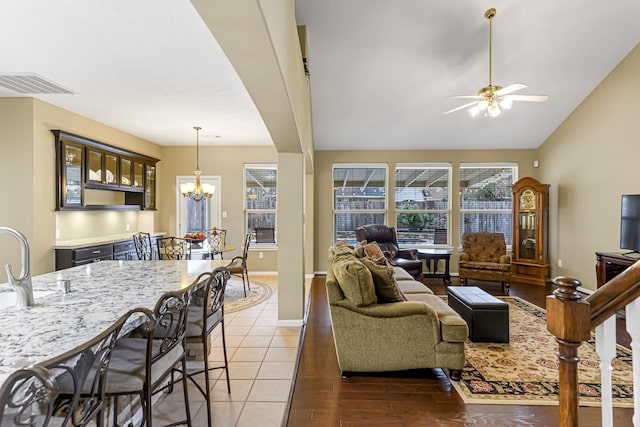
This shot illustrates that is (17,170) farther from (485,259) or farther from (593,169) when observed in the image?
(593,169)

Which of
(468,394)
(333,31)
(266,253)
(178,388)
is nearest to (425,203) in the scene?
(266,253)

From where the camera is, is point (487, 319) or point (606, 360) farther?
point (487, 319)

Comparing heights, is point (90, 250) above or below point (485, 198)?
below

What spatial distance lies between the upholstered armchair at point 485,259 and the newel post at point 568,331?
470 centimetres

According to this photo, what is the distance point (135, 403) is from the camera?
1889 millimetres

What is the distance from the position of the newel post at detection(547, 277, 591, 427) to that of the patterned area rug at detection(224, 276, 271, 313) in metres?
3.81

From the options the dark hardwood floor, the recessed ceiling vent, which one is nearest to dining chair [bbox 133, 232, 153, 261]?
the recessed ceiling vent

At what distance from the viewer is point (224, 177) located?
20.8ft

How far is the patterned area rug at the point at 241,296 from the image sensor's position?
171 inches

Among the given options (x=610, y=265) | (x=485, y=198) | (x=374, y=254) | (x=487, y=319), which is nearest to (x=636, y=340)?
(x=487, y=319)

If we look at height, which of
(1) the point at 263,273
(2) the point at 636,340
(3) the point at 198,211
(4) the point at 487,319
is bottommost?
(1) the point at 263,273

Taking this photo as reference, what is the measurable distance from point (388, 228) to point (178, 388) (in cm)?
438

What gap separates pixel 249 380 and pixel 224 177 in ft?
15.1

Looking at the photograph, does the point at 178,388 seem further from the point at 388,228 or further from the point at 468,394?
the point at 388,228
